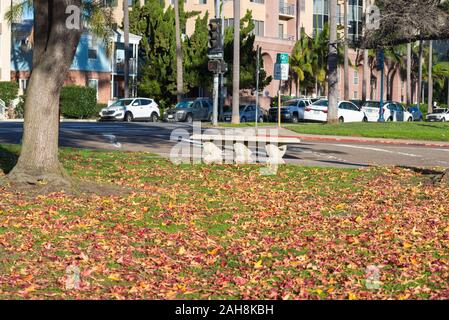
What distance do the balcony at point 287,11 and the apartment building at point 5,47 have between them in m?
28.2

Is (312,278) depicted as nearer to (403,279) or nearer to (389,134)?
(403,279)

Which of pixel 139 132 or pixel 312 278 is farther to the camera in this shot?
pixel 139 132

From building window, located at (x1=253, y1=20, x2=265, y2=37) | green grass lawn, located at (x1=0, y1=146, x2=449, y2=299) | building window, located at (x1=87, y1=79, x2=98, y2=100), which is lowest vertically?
green grass lawn, located at (x1=0, y1=146, x2=449, y2=299)

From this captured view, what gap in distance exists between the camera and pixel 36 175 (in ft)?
47.1

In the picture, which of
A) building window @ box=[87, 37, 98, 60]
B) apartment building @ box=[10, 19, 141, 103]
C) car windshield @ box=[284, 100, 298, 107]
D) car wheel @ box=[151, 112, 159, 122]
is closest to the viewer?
car wheel @ box=[151, 112, 159, 122]

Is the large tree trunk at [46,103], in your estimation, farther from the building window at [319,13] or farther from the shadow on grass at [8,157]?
the building window at [319,13]

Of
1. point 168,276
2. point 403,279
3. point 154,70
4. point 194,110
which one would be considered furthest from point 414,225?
point 154,70

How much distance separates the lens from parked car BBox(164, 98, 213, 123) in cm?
5100

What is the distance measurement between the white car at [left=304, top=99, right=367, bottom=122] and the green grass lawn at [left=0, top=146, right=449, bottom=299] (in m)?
31.8

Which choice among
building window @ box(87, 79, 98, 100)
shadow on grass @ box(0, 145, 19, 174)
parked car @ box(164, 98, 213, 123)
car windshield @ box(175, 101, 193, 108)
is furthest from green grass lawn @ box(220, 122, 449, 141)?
building window @ box(87, 79, 98, 100)

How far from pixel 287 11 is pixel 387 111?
23678 millimetres

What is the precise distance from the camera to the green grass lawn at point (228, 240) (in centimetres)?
852

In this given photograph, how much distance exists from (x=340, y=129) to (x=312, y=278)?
2849 cm
